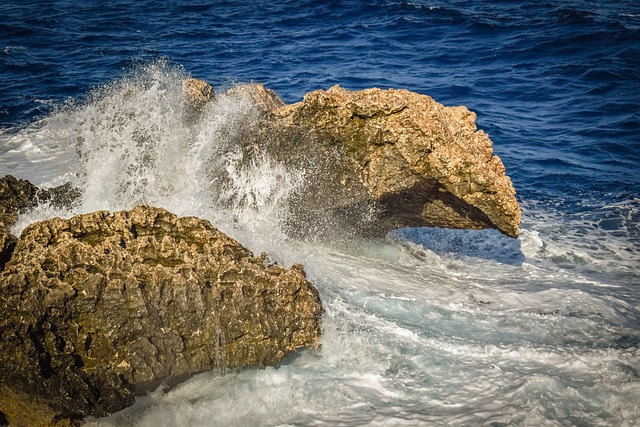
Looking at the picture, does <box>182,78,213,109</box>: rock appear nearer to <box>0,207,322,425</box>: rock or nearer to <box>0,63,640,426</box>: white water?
<box>0,63,640,426</box>: white water

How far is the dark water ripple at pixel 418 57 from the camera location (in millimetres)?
11820

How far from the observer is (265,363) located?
5238mm

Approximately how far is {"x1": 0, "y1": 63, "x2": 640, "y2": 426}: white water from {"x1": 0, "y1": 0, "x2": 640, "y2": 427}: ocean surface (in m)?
0.02

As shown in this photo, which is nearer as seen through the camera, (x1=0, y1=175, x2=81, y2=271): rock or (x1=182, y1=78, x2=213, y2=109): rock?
(x1=0, y1=175, x2=81, y2=271): rock

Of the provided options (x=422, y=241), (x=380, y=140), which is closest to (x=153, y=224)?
(x=380, y=140)

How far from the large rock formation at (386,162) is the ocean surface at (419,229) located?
0.32 m

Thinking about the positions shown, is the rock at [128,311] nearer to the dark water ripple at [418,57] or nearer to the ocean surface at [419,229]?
the ocean surface at [419,229]

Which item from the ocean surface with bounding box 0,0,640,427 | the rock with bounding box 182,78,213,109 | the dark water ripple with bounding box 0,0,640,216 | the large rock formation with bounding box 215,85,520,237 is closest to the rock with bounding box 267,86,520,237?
the large rock formation with bounding box 215,85,520,237

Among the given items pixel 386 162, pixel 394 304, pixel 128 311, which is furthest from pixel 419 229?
pixel 128 311

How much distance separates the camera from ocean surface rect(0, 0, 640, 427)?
16.6 feet

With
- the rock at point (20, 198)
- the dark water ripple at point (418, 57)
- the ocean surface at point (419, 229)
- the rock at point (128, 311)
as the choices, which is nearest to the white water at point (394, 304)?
the ocean surface at point (419, 229)

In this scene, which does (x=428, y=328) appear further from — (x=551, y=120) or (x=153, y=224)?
(x=551, y=120)

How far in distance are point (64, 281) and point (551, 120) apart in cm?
1115

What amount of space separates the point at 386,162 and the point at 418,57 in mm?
10766
